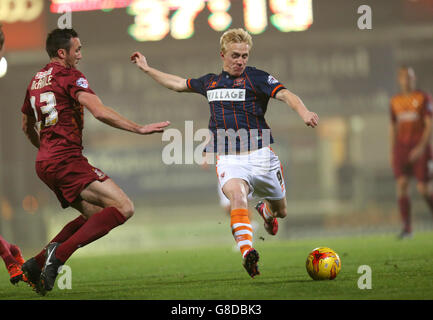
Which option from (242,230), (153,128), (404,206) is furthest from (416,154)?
(153,128)

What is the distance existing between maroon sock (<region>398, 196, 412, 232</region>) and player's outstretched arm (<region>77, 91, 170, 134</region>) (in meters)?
6.27

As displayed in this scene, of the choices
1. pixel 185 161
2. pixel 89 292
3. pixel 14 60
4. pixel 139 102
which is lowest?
pixel 89 292

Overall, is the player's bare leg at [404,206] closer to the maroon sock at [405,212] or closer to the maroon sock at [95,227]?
the maroon sock at [405,212]

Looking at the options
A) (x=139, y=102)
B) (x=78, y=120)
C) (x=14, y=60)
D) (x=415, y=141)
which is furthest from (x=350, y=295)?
(x=14, y=60)

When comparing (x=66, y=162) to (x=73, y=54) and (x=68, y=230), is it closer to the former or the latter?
(x=68, y=230)

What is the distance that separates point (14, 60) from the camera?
14.2m

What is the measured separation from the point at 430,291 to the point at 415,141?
642cm

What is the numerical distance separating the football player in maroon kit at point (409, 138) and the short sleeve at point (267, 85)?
16.5ft

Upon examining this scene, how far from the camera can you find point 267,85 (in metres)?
5.92

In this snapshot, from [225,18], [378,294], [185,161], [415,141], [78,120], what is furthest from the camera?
[185,161]

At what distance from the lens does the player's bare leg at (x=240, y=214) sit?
5.52 m

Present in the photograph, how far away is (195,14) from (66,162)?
739 centimetres

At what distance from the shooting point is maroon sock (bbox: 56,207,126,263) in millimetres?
5254
